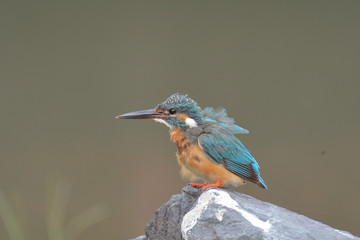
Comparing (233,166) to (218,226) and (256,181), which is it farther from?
(218,226)

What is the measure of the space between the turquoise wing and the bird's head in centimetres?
8

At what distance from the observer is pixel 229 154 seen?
168 centimetres

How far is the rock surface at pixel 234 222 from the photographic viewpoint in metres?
1.41

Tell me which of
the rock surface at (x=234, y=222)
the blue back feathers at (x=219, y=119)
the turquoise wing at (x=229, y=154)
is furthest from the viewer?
the blue back feathers at (x=219, y=119)

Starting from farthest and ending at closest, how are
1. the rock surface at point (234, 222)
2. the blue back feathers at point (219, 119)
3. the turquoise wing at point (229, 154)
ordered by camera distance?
the blue back feathers at point (219, 119) → the turquoise wing at point (229, 154) → the rock surface at point (234, 222)

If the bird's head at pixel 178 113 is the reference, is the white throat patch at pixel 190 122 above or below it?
below

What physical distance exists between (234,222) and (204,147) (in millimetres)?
333

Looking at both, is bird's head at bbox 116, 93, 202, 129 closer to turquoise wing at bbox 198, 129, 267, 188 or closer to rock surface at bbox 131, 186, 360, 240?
turquoise wing at bbox 198, 129, 267, 188

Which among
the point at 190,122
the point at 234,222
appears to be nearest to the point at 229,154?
the point at 190,122

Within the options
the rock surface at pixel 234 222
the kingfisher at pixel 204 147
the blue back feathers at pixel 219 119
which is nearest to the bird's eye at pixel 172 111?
the kingfisher at pixel 204 147

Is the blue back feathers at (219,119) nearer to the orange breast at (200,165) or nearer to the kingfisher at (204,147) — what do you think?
the kingfisher at (204,147)

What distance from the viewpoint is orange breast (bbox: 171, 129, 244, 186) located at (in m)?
1.67

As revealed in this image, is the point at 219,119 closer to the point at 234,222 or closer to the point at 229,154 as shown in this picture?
the point at 229,154

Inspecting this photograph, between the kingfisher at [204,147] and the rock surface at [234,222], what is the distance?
0.30 feet
